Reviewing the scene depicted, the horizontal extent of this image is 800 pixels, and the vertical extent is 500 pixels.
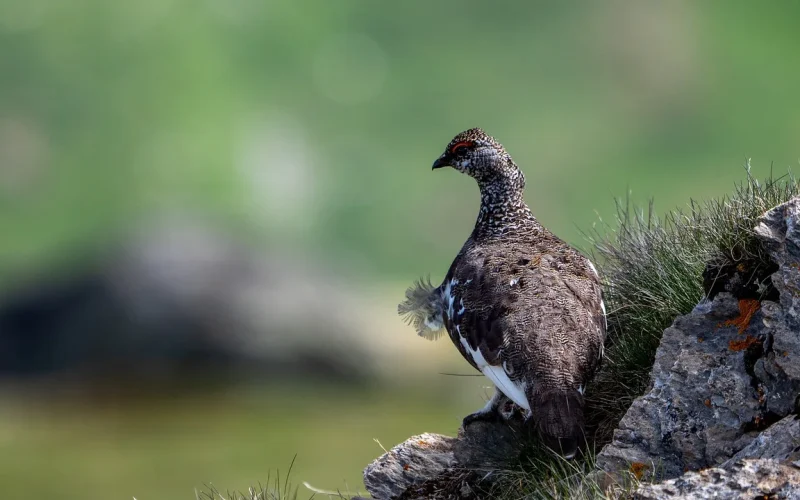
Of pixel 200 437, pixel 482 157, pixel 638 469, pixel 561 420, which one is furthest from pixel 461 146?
pixel 200 437

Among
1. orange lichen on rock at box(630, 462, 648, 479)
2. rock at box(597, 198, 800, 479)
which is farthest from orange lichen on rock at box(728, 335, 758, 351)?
orange lichen on rock at box(630, 462, 648, 479)

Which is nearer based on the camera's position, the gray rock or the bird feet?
the gray rock

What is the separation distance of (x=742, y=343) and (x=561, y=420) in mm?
999

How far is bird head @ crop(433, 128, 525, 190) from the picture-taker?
794 centimetres

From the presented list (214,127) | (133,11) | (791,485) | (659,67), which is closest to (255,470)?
(791,485)

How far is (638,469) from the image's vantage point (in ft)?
18.2

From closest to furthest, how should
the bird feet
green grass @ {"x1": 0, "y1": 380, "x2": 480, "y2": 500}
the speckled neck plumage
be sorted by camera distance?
the bird feet → the speckled neck plumage → green grass @ {"x1": 0, "y1": 380, "x2": 480, "y2": 500}

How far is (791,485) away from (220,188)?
76.0m

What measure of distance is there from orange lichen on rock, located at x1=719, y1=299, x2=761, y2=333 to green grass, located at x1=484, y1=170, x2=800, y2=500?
185mm

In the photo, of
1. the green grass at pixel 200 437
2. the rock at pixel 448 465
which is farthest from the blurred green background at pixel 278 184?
the rock at pixel 448 465

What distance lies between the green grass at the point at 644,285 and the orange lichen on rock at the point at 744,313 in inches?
7.3

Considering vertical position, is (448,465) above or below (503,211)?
below

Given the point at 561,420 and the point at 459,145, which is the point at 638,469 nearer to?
the point at 561,420

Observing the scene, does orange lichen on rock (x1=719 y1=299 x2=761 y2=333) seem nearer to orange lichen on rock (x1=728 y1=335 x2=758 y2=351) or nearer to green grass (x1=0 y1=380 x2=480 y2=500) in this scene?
orange lichen on rock (x1=728 y1=335 x2=758 y2=351)
